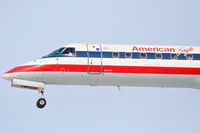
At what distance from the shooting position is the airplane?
177ft

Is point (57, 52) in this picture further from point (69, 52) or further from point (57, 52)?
point (69, 52)

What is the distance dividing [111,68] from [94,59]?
180cm

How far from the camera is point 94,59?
178 feet

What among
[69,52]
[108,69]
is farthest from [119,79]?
[69,52]

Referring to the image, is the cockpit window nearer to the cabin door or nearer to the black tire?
the cabin door

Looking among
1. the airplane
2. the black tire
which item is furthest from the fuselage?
the black tire

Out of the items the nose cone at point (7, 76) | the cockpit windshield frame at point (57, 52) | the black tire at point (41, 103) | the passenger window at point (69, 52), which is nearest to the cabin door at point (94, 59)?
the passenger window at point (69, 52)

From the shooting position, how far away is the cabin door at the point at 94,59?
5409 cm

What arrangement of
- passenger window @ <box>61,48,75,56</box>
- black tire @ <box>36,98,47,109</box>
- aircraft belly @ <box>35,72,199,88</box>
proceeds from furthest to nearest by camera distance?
1. passenger window @ <box>61,48,75,56</box>
2. aircraft belly @ <box>35,72,199,88</box>
3. black tire @ <box>36,98,47,109</box>

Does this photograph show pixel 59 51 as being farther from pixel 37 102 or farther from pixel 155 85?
pixel 155 85

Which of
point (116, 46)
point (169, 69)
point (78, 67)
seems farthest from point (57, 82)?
point (169, 69)

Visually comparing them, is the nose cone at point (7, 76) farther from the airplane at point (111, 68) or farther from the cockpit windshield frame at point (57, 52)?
the cockpit windshield frame at point (57, 52)

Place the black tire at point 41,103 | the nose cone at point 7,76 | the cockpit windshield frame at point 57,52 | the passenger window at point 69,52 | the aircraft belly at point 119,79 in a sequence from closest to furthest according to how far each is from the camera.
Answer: the nose cone at point 7,76
the black tire at point 41,103
the aircraft belly at point 119,79
the passenger window at point 69,52
the cockpit windshield frame at point 57,52

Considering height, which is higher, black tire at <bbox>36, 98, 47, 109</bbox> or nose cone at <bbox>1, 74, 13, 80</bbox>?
nose cone at <bbox>1, 74, 13, 80</bbox>
